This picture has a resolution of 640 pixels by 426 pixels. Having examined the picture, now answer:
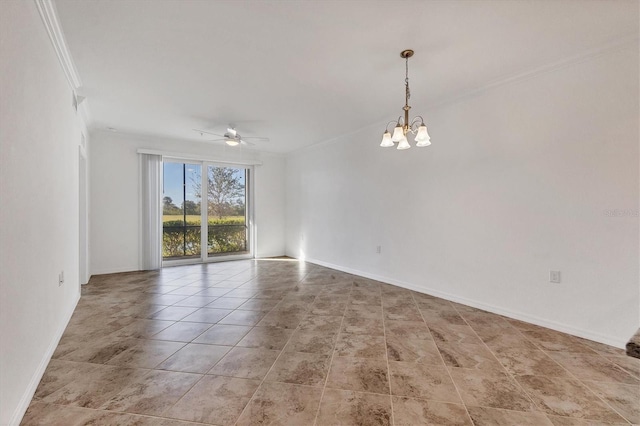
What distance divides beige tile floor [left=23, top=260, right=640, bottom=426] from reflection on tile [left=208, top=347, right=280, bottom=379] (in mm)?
13

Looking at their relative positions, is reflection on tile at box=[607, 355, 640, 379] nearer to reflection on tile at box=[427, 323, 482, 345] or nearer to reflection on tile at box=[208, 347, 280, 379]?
reflection on tile at box=[427, 323, 482, 345]

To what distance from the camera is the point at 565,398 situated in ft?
5.92

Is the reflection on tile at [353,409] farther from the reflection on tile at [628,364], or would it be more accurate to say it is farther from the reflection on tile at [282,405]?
the reflection on tile at [628,364]

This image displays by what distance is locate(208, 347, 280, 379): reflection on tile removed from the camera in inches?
82.3

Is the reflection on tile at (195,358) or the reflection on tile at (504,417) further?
the reflection on tile at (195,358)

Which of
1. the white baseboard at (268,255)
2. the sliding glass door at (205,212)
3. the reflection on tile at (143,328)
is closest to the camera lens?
the reflection on tile at (143,328)

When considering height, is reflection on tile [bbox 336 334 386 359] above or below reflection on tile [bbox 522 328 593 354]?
above

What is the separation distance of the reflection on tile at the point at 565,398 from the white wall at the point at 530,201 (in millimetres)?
1072

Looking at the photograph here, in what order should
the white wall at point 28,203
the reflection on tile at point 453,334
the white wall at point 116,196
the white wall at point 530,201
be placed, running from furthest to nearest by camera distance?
the white wall at point 116,196
the reflection on tile at point 453,334
the white wall at point 530,201
the white wall at point 28,203

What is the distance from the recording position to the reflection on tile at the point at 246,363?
2.09 metres

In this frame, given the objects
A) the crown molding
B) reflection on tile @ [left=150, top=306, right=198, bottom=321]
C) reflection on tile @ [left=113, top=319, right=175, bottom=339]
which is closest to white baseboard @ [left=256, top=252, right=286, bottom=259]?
reflection on tile @ [left=150, top=306, right=198, bottom=321]

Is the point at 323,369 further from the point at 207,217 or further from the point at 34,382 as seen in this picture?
the point at 207,217

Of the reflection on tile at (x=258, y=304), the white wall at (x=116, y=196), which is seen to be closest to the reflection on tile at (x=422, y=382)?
the reflection on tile at (x=258, y=304)

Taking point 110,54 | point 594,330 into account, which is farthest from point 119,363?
point 594,330
